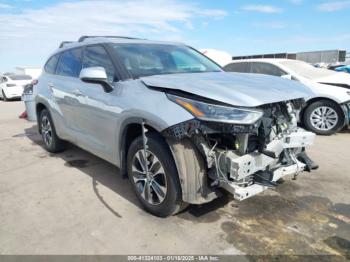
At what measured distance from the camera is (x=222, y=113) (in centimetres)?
268

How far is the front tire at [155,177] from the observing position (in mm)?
2979

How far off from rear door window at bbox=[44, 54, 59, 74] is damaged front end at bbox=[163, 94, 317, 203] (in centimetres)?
324

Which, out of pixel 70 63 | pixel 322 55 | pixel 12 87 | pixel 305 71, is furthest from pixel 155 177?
pixel 322 55

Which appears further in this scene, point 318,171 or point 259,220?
point 318,171

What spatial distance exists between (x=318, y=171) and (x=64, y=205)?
353 cm

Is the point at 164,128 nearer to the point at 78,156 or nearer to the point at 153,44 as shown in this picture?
the point at 153,44

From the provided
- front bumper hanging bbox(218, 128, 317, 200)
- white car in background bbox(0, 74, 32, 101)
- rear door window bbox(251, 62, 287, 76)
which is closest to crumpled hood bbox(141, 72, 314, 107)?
front bumper hanging bbox(218, 128, 317, 200)

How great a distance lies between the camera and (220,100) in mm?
2670

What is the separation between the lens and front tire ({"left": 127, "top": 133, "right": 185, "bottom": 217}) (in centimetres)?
298

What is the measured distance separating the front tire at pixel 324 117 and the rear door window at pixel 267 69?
121 centimetres

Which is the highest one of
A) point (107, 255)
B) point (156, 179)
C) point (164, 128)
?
point (164, 128)

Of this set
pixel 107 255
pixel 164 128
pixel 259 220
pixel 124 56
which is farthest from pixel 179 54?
pixel 107 255

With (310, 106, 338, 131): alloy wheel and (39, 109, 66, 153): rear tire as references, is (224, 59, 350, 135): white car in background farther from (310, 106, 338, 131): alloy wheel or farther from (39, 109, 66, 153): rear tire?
(39, 109, 66, 153): rear tire

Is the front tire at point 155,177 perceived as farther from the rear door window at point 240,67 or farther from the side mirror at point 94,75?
the rear door window at point 240,67
